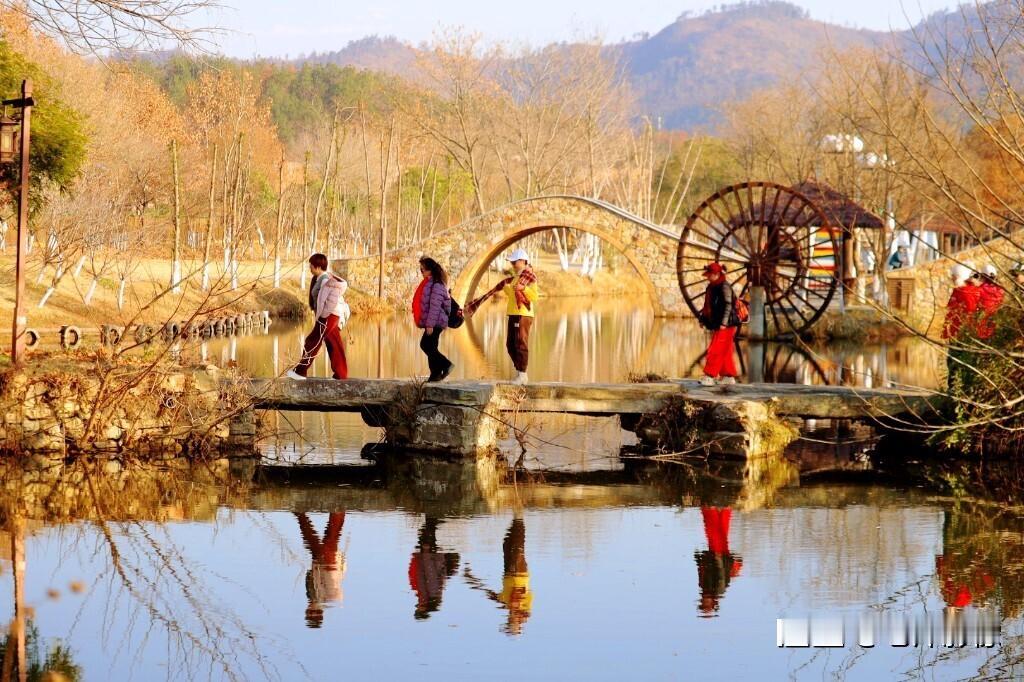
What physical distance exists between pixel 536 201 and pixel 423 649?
102 feet

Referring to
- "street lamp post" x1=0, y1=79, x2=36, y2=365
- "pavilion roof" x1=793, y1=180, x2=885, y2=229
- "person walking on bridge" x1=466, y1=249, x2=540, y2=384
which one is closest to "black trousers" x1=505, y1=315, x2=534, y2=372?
"person walking on bridge" x1=466, y1=249, x2=540, y2=384

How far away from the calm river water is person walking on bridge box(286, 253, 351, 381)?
811 millimetres

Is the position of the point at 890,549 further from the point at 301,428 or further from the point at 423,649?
the point at 301,428

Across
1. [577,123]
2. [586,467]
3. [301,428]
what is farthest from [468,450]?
[577,123]

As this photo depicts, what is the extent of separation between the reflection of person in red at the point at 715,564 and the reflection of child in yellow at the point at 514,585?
0.95 metres

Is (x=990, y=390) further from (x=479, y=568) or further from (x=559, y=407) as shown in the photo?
(x=479, y=568)

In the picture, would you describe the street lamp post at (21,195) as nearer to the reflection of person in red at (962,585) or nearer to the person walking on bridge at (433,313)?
the person walking on bridge at (433,313)

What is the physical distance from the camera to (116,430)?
12.6m

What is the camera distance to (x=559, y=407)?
13422 mm

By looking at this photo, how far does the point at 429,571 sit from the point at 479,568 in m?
0.31

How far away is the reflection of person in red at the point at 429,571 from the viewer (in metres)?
8.03

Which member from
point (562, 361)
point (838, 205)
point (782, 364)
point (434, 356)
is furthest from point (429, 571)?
point (838, 205)

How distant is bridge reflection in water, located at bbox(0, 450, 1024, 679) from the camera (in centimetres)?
719

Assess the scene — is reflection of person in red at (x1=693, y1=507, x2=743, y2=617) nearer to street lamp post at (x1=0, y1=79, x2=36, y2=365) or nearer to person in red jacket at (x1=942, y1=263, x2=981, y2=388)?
person in red jacket at (x1=942, y1=263, x2=981, y2=388)
